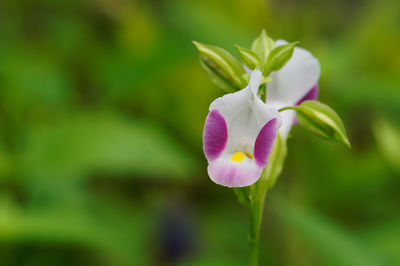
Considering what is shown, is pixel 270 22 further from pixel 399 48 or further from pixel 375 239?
pixel 375 239

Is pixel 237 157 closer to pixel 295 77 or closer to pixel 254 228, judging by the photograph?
pixel 254 228

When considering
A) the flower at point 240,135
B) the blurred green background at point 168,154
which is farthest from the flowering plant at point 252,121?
the blurred green background at point 168,154

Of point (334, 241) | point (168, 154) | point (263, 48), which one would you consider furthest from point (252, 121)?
point (168, 154)

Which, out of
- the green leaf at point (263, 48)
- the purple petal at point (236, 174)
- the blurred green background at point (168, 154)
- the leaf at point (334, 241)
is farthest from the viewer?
the blurred green background at point (168, 154)

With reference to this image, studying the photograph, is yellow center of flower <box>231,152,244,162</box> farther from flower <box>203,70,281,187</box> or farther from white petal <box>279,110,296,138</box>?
white petal <box>279,110,296,138</box>

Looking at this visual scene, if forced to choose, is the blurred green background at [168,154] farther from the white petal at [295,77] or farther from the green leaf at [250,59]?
the green leaf at [250,59]

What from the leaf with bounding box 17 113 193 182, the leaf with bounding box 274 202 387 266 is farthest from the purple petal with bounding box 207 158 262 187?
the leaf with bounding box 17 113 193 182

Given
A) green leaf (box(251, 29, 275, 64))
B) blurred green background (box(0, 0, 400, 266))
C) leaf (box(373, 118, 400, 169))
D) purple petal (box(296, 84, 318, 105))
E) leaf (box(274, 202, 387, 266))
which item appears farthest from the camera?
blurred green background (box(0, 0, 400, 266))
